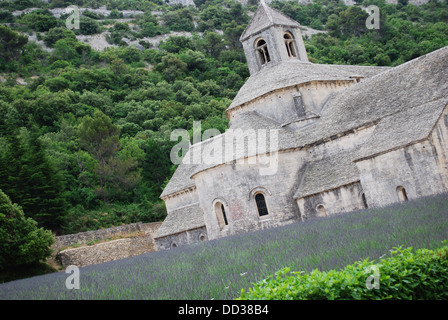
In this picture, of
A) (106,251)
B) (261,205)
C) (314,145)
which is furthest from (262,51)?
(106,251)

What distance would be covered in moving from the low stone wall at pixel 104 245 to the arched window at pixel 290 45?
19.6 m

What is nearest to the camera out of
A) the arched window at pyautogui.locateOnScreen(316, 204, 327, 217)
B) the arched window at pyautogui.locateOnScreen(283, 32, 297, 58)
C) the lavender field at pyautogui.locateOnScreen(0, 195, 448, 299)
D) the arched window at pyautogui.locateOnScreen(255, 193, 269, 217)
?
the lavender field at pyautogui.locateOnScreen(0, 195, 448, 299)

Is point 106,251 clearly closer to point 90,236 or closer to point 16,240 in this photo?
point 90,236

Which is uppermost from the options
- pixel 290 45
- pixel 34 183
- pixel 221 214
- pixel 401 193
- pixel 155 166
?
pixel 290 45

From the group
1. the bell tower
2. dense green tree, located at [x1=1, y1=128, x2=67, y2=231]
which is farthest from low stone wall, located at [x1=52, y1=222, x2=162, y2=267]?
the bell tower

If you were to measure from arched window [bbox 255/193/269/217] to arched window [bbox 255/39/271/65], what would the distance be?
12.7 m

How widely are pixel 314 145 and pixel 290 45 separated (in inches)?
A: 449

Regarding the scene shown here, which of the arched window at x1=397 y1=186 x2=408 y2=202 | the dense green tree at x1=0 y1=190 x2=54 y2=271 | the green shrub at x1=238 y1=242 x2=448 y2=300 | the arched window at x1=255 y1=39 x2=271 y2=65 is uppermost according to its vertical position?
the arched window at x1=255 y1=39 x2=271 y2=65

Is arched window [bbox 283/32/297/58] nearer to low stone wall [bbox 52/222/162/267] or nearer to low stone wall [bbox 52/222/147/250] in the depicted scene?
low stone wall [bbox 52/222/162/267]

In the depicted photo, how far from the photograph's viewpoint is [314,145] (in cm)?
2311

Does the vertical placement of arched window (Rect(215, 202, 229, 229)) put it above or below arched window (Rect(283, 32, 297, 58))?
below

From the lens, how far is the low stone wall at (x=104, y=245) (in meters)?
27.0

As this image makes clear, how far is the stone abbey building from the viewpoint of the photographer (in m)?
17.7

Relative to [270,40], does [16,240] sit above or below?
below
